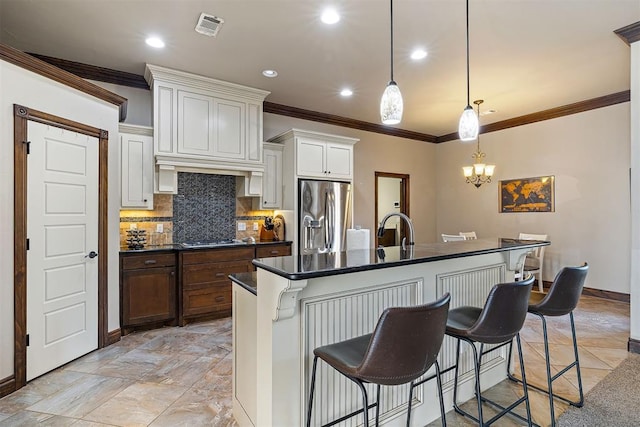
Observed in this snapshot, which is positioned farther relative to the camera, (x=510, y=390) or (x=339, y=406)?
(x=510, y=390)

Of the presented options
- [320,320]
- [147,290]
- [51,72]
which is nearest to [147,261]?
[147,290]

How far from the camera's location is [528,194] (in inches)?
221

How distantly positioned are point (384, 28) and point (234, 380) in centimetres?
298

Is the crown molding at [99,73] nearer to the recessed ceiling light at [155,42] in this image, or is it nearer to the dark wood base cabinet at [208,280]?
the recessed ceiling light at [155,42]

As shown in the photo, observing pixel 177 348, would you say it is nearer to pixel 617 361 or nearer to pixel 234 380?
pixel 234 380

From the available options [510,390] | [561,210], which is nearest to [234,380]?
[510,390]

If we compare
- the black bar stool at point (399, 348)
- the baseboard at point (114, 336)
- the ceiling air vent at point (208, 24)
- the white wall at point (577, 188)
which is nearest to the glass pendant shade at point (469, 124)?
the black bar stool at point (399, 348)

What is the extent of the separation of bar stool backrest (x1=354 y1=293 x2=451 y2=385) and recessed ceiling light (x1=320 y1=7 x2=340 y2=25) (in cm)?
242

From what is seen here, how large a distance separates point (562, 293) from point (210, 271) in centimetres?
329

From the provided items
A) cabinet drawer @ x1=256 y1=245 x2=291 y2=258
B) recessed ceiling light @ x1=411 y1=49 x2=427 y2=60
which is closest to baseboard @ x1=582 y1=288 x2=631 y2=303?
recessed ceiling light @ x1=411 y1=49 x2=427 y2=60

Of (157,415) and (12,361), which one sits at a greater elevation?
(12,361)

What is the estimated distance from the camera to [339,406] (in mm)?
1753

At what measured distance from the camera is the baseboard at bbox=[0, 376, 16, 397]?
2333 millimetres

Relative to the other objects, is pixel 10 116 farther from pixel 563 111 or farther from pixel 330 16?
pixel 563 111
